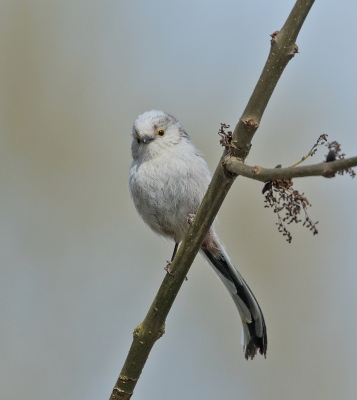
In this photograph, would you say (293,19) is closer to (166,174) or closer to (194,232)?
(194,232)

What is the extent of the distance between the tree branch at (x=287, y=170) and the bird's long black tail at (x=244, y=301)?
5.27ft

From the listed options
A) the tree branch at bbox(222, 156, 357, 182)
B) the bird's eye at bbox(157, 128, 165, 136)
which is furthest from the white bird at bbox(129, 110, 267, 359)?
the tree branch at bbox(222, 156, 357, 182)

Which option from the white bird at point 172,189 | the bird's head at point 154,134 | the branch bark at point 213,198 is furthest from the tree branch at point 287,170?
the bird's head at point 154,134

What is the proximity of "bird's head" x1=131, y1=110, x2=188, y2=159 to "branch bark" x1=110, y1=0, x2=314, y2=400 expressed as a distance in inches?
→ 63.8

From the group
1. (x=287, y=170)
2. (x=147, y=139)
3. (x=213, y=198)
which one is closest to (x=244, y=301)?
(x=147, y=139)

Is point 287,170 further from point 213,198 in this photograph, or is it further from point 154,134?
point 154,134

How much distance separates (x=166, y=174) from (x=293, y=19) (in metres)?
2.02

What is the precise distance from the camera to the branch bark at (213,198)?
204cm

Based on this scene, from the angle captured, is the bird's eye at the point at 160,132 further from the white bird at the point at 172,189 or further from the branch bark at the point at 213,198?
the branch bark at the point at 213,198

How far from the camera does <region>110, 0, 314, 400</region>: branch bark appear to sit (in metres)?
2.04

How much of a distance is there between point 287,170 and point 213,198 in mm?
544

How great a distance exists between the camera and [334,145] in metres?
1.84

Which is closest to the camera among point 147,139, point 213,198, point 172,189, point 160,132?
point 213,198

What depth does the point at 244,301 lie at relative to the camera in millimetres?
3598
